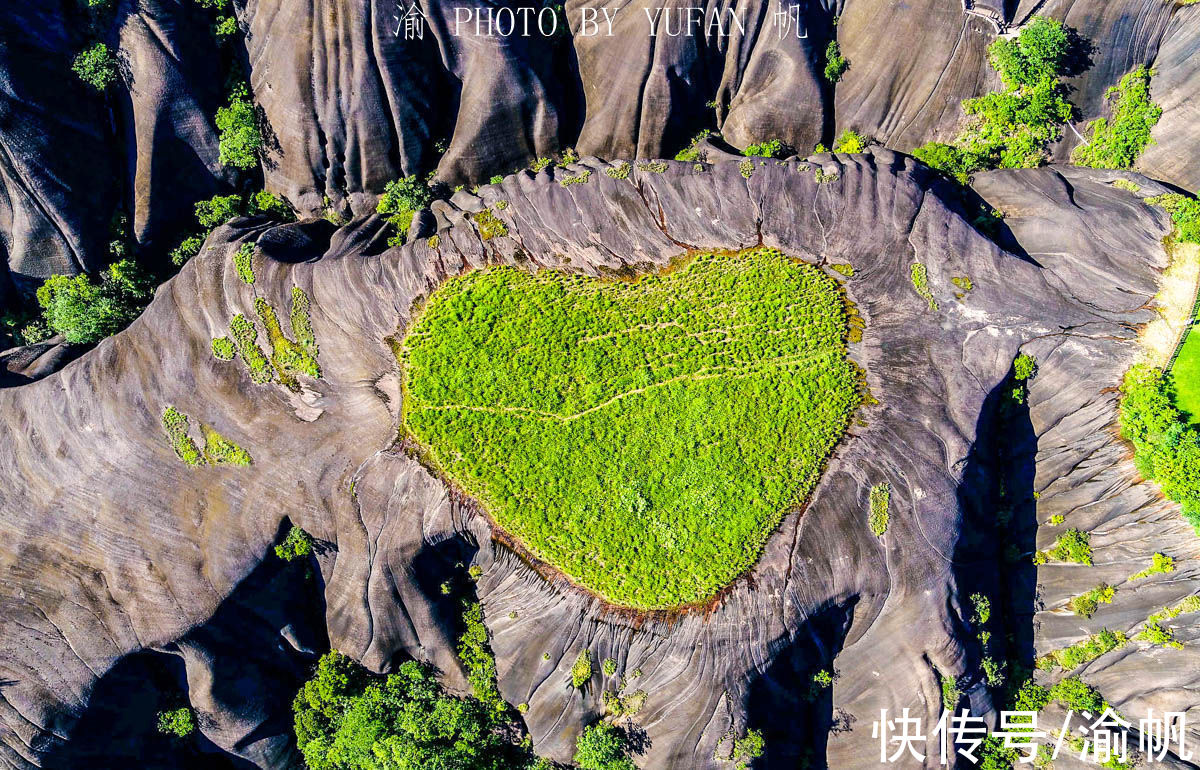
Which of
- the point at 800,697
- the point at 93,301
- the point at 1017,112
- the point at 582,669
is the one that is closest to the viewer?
the point at 582,669

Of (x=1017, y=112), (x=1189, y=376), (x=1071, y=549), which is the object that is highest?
(x=1017, y=112)

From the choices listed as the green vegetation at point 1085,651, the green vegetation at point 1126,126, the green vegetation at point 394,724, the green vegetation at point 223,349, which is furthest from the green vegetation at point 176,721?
the green vegetation at point 1126,126

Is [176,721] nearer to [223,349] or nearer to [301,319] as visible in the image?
[223,349]

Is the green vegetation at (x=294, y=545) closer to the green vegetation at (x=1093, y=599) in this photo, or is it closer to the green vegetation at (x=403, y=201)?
the green vegetation at (x=403, y=201)

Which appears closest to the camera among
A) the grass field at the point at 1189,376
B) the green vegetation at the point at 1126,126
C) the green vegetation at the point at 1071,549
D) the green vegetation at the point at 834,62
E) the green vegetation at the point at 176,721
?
the grass field at the point at 1189,376

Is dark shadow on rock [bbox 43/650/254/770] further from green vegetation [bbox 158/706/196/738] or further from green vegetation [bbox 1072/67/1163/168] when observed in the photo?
green vegetation [bbox 1072/67/1163/168]

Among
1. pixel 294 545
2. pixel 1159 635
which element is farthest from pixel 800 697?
pixel 294 545

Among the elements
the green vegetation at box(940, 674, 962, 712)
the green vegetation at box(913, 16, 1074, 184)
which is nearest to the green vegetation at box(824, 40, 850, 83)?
the green vegetation at box(913, 16, 1074, 184)

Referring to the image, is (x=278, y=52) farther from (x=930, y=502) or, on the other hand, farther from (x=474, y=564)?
(x=930, y=502)
